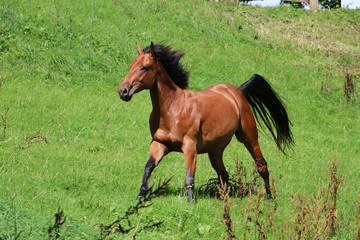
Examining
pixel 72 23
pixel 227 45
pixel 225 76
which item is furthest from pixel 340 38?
pixel 72 23

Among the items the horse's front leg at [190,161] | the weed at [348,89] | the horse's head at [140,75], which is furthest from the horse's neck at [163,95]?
the weed at [348,89]

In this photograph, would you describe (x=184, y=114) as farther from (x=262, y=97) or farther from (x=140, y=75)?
(x=262, y=97)

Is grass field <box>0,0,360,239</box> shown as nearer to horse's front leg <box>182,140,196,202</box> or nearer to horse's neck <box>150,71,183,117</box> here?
horse's front leg <box>182,140,196,202</box>

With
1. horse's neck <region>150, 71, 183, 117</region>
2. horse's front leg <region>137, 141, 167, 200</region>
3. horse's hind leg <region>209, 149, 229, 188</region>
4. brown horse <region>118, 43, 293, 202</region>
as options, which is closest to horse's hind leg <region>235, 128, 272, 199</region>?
brown horse <region>118, 43, 293, 202</region>

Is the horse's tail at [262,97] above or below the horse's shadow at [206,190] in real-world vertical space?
above

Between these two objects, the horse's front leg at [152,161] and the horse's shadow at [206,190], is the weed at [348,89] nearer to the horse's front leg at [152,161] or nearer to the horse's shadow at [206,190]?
the horse's shadow at [206,190]

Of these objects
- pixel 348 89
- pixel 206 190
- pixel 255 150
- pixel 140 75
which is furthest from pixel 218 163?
pixel 348 89

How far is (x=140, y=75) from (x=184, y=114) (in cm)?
79

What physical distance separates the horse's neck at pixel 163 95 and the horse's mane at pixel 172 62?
0.20 m

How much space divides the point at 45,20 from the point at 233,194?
10635mm

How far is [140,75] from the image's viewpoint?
30.2 feet

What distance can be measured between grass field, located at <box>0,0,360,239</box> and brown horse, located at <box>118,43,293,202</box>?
552mm

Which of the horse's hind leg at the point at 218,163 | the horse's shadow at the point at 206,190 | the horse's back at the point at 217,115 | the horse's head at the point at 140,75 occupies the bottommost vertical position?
the horse's shadow at the point at 206,190

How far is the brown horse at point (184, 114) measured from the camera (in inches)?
365
